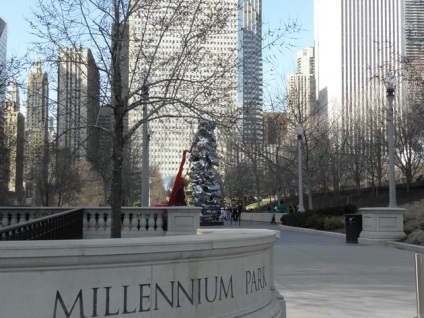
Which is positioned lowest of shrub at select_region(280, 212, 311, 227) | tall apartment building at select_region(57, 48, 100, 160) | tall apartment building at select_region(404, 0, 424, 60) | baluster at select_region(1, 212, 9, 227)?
shrub at select_region(280, 212, 311, 227)

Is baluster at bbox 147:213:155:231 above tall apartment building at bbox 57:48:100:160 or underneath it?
underneath

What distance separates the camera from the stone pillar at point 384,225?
67.7 ft

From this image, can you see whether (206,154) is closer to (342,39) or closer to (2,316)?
(342,39)

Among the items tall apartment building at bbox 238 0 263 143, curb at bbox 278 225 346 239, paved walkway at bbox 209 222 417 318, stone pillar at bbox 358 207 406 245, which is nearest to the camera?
paved walkway at bbox 209 222 417 318

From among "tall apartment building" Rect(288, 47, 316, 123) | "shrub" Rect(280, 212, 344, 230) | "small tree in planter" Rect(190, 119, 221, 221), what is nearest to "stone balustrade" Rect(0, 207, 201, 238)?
"shrub" Rect(280, 212, 344, 230)

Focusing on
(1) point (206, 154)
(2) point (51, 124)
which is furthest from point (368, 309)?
(1) point (206, 154)

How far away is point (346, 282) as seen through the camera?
1148 centimetres

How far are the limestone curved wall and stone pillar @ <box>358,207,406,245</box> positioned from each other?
1553cm

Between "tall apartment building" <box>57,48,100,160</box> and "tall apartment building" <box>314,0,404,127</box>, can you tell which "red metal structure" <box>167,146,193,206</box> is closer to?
"tall apartment building" <box>314,0,404,127</box>

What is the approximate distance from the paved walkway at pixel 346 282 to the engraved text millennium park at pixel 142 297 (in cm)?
293

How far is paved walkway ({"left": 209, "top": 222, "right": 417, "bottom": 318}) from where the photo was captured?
8695 mm

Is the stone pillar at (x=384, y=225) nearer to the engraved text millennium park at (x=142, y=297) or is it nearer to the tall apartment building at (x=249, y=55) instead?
the tall apartment building at (x=249, y=55)

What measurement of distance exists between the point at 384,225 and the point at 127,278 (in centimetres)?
1751

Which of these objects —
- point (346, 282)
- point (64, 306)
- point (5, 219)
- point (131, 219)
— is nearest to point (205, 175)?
point (131, 219)
